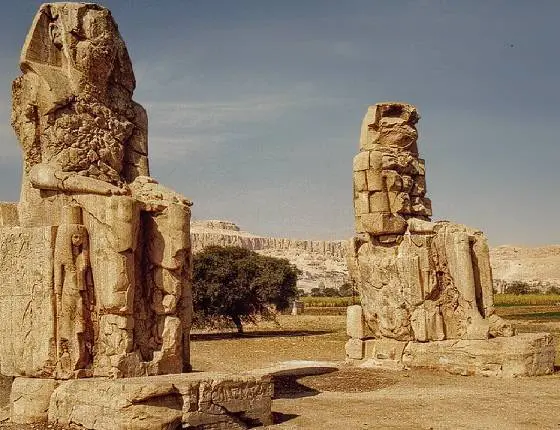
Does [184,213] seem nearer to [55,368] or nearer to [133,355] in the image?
[133,355]

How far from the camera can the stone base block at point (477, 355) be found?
1162 centimetres

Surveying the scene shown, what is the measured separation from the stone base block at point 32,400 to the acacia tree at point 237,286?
1805 centimetres

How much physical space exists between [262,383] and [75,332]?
2208 mm

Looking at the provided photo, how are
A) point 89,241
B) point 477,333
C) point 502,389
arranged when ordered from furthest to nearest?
point 477,333
point 502,389
point 89,241

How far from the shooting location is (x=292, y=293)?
29188 millimetres

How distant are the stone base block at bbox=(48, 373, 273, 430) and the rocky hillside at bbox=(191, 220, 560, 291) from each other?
60.3 m

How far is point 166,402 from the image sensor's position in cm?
698

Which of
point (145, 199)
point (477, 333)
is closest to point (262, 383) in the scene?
point (145, 199)

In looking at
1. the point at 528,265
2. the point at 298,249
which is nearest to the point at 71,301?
the point at 528,265

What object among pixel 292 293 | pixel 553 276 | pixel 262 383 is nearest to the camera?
pixel 262 383

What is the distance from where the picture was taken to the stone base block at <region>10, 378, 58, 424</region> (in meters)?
7.97

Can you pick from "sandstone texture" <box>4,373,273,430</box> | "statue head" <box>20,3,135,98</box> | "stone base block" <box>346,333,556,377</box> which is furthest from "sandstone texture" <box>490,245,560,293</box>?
"sandstone texture" <box>4,373,273,430</box>

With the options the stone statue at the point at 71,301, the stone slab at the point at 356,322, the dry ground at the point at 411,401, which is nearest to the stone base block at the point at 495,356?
the dry ground at the point at 411,401

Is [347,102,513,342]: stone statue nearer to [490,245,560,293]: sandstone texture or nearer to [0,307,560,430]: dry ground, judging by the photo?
[0,307,560,430]: dry ground
